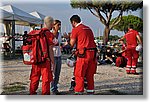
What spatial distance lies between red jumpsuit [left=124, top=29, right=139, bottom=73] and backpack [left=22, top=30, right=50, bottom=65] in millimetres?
3591

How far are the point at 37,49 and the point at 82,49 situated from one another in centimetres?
67

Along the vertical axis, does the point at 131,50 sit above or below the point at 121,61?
above

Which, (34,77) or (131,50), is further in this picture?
(131,50)

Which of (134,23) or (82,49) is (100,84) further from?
(134,23)

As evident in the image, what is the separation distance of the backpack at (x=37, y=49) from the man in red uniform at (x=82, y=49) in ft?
1.55

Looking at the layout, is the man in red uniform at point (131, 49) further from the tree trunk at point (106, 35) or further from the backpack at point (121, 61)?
the tree trunk at point (106, 35)

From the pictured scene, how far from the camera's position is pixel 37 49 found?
13.6 feet

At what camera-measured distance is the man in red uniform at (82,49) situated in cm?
441

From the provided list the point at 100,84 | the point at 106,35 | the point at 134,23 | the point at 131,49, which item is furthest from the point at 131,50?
the point at 106,35

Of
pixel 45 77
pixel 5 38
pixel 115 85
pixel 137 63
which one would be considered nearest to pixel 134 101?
pixel 45 77

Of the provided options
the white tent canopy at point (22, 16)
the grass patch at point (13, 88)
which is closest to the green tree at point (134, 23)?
the grass patch at point (13, 88)

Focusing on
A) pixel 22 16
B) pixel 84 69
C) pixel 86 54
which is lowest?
pixel 84 69

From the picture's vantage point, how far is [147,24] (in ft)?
13.3

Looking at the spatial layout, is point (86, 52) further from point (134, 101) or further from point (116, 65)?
point (116, 65)
